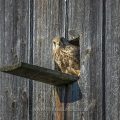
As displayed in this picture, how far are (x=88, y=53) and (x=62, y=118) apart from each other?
0.66 meters

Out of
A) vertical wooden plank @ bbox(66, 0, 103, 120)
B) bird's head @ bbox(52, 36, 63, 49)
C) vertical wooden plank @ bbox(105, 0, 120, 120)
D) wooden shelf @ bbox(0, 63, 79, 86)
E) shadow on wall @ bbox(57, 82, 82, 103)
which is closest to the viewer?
vertical wooden plank @ bbox(105, 0, 120, 120)

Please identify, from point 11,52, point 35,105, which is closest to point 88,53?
point 35,105

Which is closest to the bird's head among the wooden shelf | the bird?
the bird

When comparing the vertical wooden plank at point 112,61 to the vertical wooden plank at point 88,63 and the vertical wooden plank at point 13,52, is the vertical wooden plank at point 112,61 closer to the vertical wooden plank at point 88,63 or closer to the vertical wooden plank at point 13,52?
the vertical wooden plank at point 88,63

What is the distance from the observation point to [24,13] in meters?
5.61

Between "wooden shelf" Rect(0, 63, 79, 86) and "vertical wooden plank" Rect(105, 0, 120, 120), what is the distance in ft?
1.33

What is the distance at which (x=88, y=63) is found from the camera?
180 inches

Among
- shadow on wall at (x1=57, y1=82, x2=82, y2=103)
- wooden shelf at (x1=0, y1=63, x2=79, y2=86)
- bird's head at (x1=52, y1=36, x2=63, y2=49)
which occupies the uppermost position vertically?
bird's head at (x1=52, y1=36, x2=63, y2=49)

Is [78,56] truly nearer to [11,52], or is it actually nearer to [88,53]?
[88,53]

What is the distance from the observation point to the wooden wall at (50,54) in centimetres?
437

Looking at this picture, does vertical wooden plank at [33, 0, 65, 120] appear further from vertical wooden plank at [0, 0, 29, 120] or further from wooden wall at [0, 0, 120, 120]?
vertical wooden plank at [0, 0, 29, 120]

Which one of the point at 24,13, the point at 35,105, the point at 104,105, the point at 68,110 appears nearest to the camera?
the point at 104,105

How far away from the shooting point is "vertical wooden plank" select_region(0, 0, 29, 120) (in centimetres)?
554

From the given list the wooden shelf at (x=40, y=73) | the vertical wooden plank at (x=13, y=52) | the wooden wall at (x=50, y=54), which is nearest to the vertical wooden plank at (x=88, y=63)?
the wooden wall at (x=50, y=54)
